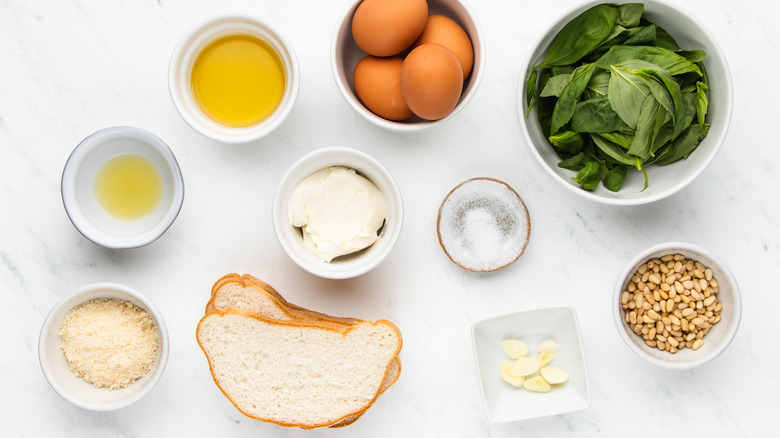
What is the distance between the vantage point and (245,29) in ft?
4.58

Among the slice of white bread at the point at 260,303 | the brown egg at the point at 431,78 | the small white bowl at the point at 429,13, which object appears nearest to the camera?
the brown egg at the point at 431,78

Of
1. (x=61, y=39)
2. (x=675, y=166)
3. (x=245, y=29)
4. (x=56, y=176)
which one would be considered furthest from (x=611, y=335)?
(x=61, y=39)

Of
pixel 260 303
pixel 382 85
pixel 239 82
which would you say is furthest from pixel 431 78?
pixel 260 303

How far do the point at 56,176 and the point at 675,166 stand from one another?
1.40 m

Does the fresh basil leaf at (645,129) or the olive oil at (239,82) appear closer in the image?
the fresh basil leaf at (645,129)

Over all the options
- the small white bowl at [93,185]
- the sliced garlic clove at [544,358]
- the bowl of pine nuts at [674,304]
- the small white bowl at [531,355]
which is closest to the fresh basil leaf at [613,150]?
the bowl of pine nuts at [674,304]

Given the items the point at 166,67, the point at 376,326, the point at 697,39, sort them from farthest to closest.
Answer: the point at 166,67 → the point at 376,326 → the point at 697,39

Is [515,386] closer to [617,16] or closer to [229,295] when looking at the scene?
[229,295]

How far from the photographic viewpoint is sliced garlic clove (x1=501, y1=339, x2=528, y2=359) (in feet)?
4.86

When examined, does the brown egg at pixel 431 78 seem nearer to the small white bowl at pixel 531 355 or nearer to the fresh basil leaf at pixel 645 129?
the fresh basil leaf at pixel 645 129

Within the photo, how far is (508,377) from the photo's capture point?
1.48 metres

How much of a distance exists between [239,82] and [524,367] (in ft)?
3.00

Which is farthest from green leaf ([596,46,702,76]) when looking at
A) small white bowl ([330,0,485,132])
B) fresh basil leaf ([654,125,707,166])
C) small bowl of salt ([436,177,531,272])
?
small bowl of salt ([436,177,531,272])

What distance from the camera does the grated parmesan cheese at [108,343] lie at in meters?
1.40
